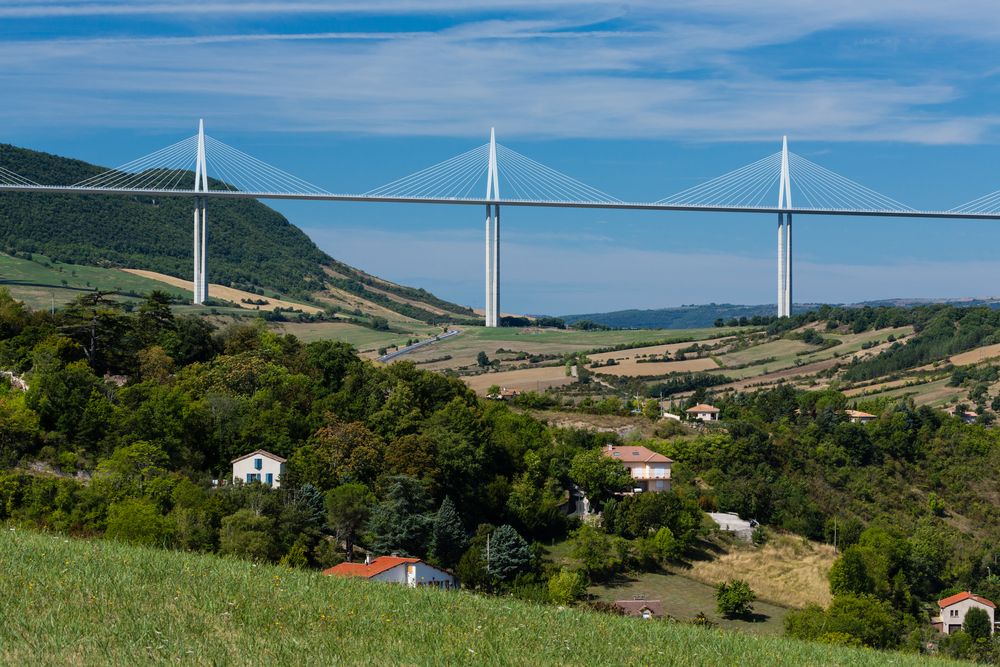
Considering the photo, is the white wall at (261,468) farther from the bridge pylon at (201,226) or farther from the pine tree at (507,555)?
the bridge pylon at (201,226)

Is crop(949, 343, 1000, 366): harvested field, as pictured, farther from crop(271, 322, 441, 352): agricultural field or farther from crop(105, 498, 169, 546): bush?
crop(105, 498, 169, 546): bush

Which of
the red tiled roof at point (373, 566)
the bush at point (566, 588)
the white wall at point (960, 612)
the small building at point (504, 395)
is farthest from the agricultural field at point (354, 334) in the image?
the red tiled roof at point (373, 566)

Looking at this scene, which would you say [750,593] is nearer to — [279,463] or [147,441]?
[279,463]

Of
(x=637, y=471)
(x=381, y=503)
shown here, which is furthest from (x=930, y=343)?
(x=381, y=503)

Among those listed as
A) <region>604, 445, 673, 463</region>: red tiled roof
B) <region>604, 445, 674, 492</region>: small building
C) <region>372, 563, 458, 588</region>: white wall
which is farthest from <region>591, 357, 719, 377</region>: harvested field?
<region>372, 563, 458, 588</region>: white wall

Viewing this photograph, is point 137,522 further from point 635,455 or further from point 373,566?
point 635,455
